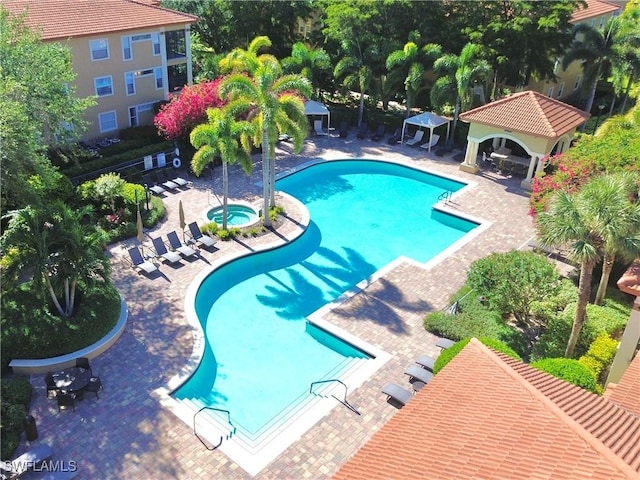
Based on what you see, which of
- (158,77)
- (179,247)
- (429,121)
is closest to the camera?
(179,247)

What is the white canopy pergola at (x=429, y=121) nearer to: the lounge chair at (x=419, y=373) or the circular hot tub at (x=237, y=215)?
the circular hot tub at (x=237, y=215)

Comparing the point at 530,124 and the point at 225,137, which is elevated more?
the point at 225,137

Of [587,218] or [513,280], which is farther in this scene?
[513,280]

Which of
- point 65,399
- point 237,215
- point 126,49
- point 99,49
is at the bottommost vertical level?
point 237,215

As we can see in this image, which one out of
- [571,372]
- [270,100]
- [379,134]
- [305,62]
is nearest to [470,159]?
[379,134]

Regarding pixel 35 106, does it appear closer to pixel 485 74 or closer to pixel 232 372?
pixel 232 372

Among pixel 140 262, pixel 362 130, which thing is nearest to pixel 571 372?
pixel 140 262

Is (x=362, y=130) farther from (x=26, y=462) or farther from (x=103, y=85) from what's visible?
(x=26, y=462)

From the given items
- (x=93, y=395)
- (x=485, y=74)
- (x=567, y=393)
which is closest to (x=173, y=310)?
(x=93, y=395)

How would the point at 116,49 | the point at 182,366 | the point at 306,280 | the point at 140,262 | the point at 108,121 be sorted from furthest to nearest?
the point at 108,121 → the point at 116,49 → the point at 306,280 → the point at 140,262 → the point at 182,366
